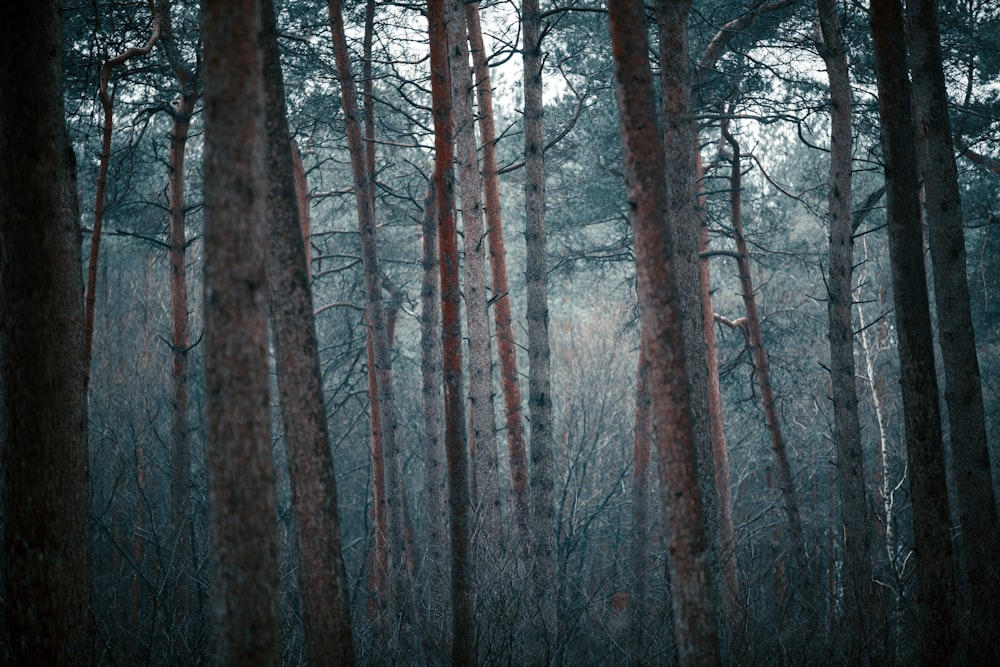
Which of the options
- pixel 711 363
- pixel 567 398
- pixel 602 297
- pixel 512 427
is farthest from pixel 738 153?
pixel 602 297

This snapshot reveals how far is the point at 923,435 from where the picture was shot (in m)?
6.24

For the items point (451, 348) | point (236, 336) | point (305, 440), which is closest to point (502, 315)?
point (451, 348)

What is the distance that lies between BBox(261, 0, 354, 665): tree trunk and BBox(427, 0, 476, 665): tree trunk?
1979 mm

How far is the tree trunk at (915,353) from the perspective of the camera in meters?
6.20

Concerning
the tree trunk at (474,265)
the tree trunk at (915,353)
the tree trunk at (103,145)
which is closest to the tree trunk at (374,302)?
the tree trunk at (474,265)

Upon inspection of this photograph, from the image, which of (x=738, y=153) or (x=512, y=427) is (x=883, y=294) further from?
(x=512, y=427)

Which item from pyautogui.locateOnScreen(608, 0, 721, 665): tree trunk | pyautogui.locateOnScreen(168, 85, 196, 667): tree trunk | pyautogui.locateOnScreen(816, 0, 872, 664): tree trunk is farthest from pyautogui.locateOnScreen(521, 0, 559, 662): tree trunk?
pyautogui.locateOnScreen(168, 85, 196, 667): tree trunk

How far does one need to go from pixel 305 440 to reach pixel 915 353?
176 inches

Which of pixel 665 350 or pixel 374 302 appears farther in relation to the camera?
pixel 374 302

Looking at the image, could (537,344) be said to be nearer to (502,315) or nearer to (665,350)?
(502,315)

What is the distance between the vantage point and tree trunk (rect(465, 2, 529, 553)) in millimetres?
10359

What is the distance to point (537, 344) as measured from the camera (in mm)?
9781

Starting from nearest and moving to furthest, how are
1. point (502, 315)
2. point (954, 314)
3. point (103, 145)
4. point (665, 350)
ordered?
point (665, 350)
point (954, 314)
point (103, 145)
point (502, 315)

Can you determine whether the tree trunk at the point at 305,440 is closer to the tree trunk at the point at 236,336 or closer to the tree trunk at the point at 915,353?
the tree trunk at the point at 236,336
